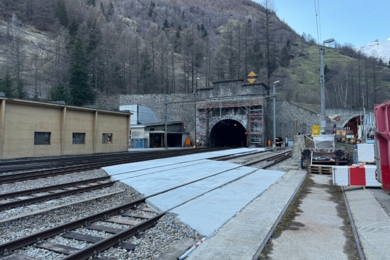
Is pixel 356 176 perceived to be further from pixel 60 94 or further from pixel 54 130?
pixel 60 94

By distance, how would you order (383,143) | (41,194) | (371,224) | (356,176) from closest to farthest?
(371,224) < (383,143) < (41,194) < (356,176)

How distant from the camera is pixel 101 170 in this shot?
1519cm

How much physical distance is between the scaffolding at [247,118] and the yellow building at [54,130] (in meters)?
17.2

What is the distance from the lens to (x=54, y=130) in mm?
26422

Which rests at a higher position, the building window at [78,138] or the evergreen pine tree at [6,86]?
the evergreen pine tree at [6,86]

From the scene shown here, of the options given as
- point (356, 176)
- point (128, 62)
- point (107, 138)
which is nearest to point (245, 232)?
point (356, 176)

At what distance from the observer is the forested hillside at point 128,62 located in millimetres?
57656

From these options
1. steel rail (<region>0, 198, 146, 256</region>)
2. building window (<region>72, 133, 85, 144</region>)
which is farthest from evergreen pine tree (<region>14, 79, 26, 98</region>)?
steel rail (<region>0, 198, 146, 256</region>)

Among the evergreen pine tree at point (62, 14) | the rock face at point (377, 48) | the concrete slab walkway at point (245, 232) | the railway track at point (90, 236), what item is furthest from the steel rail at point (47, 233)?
the rock face at point (377, 48)

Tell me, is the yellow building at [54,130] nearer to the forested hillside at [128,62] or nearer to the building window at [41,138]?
the building window at [41,138]

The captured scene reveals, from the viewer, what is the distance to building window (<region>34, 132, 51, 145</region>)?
2502 centimetres

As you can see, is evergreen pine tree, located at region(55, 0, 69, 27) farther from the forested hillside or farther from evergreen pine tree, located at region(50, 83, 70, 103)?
evergreen pine tree, located at region(50, 83, 70, 103)

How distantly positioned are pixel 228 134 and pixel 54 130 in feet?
120

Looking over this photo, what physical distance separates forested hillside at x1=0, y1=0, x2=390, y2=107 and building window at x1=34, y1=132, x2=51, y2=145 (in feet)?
80.7
